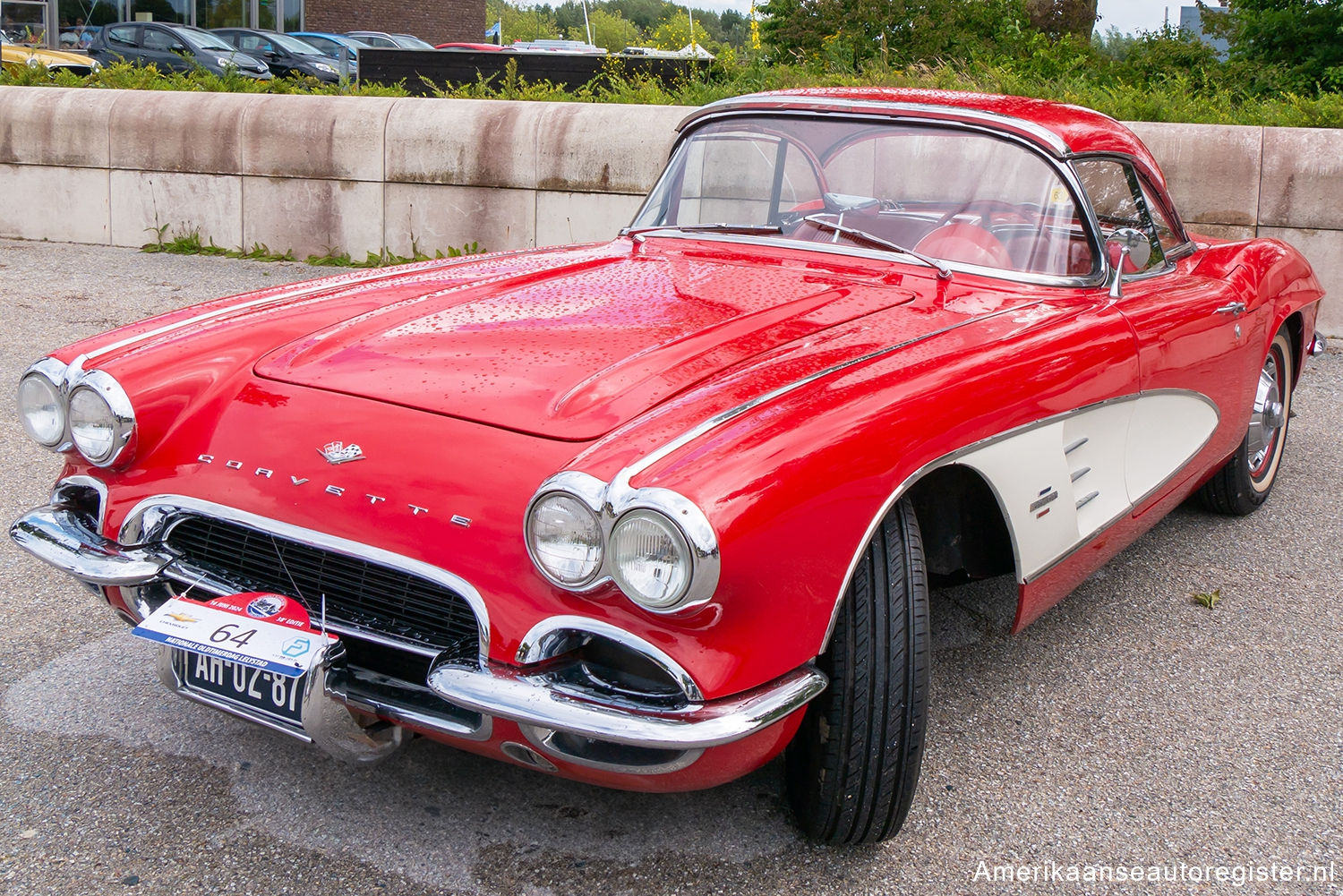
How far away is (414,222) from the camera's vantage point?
8023 mm

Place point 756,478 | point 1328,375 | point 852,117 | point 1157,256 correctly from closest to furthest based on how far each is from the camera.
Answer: point 756,478 → point 852,117 → point 1157,256 → point 1328,375

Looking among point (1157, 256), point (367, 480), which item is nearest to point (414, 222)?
point (1157, 256)

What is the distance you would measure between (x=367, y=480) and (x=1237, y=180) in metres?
6.19

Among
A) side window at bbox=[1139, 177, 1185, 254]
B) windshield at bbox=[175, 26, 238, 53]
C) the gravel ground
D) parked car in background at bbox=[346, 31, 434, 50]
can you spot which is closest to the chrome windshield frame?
side window at bbox=[1139, 177, 1185, 254]

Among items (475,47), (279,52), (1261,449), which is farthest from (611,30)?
(1261,449)

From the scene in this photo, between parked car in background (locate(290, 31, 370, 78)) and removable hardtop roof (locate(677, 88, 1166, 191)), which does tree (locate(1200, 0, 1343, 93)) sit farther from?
parked car in background (locate(290, 31, 370, 78))

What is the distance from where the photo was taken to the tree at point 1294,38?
9.53 m

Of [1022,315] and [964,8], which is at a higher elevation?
[964,8]

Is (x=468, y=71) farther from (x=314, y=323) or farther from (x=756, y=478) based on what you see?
(x=756, y=478)

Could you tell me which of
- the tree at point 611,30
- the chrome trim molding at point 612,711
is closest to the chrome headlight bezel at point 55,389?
the chrome trim molding at point 612,711

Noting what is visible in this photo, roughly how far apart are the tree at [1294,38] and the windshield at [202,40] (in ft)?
50.2

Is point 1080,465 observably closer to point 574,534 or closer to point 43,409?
point 574,534

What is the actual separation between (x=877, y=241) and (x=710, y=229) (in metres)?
0.54

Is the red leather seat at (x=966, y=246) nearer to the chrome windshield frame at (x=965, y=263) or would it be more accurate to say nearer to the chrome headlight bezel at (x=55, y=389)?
the chrome windshield frame at (x=965, y=263)
